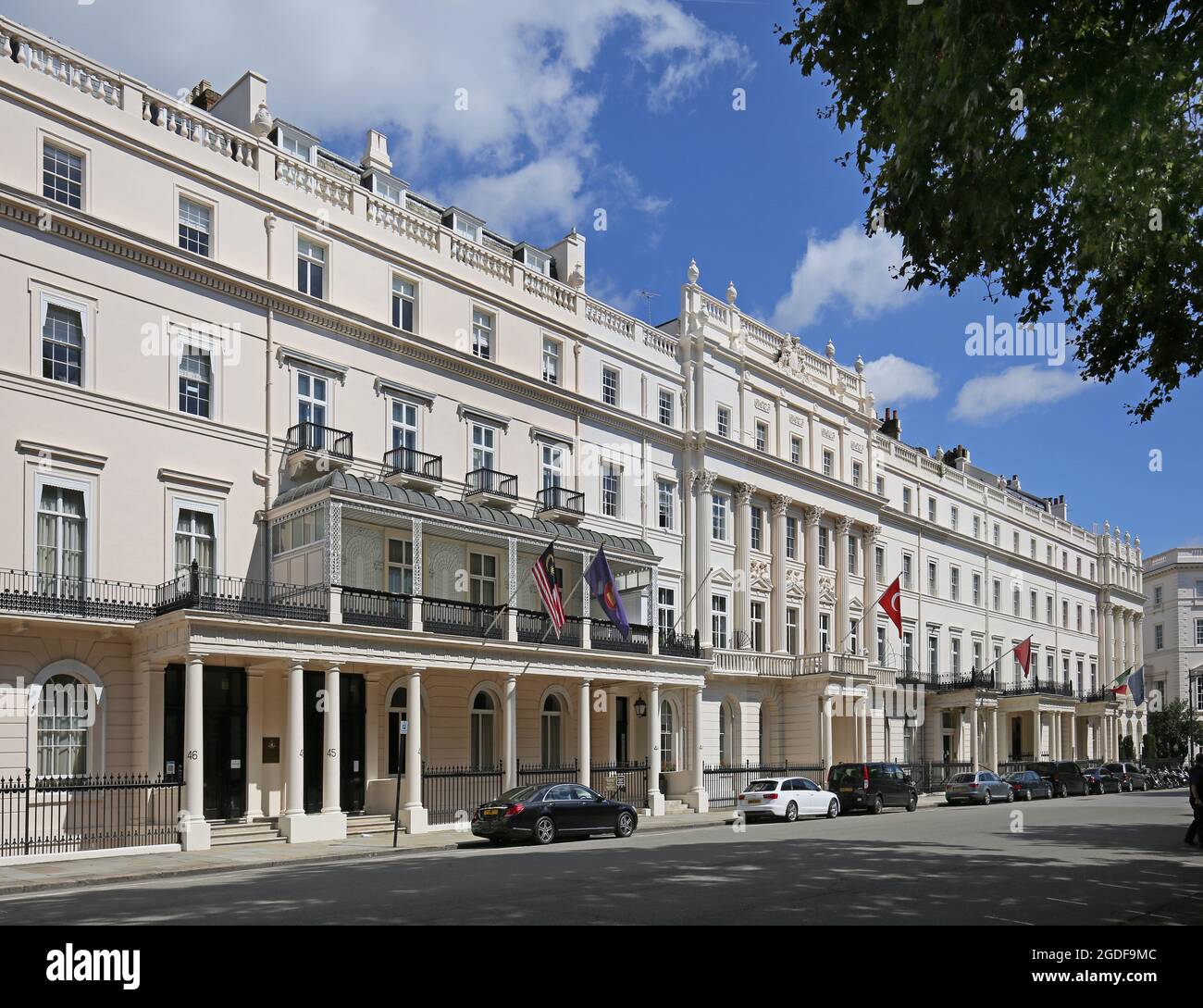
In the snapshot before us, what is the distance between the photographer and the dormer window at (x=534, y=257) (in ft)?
133

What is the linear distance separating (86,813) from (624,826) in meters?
11.3

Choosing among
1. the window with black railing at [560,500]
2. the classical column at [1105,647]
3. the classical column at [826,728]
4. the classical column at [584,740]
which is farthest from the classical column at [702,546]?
the classical column at [1105,647]

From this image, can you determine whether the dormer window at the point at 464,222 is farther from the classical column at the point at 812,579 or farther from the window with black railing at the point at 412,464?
the classical column at the point at 812,579

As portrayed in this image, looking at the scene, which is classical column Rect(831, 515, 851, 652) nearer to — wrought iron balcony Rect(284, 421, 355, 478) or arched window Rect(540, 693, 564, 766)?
arched window Rect(540, 693, 564, 766)

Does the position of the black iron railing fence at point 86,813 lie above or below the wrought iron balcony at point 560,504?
below

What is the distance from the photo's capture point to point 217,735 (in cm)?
→ 2697

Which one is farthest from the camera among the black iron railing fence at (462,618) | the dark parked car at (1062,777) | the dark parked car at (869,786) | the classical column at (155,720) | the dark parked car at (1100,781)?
the dark parked car at (1100,781)

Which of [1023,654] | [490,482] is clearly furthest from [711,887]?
[1023,654]

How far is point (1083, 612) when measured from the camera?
257 ft

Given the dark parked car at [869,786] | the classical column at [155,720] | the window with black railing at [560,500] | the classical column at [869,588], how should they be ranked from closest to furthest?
the classical column at [155,720] → the window with black railing at [560,500] → the dark parked car at [869,786] → the classical column at [869,588]

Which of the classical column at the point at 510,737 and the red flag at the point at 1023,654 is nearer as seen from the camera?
the classical column at the point at 510,737

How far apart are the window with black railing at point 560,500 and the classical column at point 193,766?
13584 mm

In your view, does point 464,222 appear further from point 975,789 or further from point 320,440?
point 975,789
